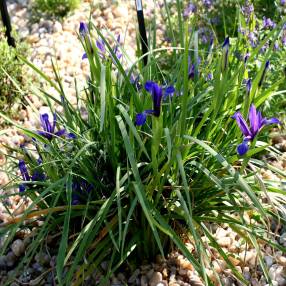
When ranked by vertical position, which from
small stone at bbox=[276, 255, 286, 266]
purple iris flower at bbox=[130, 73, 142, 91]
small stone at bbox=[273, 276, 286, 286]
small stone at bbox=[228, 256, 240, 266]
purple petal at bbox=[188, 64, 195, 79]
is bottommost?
small stone at bbox=[273, 276, 286, 286]

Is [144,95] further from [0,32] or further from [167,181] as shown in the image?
[0,32]

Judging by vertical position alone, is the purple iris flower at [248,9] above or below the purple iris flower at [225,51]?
below

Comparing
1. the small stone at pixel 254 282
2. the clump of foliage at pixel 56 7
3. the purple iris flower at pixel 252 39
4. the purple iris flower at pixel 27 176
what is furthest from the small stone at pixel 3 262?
the clump of foliage at pixel 56 7

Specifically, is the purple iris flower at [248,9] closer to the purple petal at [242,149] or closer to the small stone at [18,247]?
the purple petal at [242,149]

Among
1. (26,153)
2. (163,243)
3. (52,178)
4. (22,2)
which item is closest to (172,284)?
(163,243)

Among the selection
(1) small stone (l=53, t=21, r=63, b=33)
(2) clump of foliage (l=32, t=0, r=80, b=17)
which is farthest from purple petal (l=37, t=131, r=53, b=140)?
(2) clump of foliage (l=32, t=0, r=80, b=17)

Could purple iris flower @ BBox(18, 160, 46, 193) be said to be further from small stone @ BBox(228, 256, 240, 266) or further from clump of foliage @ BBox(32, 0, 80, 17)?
clump of foliage @ BBox(32, 0, 80, 17)

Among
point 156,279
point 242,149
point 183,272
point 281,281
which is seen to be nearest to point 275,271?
point 281,281

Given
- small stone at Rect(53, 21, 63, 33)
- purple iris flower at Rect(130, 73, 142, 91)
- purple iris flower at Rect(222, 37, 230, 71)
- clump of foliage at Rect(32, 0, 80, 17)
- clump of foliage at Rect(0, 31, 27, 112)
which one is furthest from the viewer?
clump of foliage at Rect(32, 0, 80, 17)
